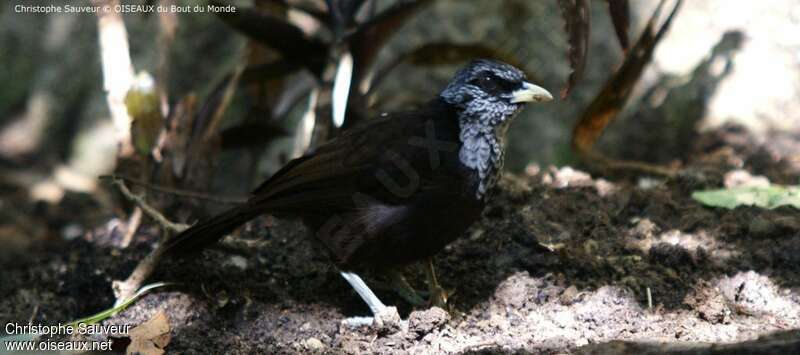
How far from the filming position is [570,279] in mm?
3400

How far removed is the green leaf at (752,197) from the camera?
3742 mm

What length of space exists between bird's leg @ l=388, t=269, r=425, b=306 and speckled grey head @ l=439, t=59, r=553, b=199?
0.53m

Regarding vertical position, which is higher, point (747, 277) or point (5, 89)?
point (747, 277)

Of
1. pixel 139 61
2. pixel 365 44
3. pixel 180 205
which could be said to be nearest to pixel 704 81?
pixel 365 44

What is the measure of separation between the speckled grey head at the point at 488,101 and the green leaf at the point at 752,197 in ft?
3.11

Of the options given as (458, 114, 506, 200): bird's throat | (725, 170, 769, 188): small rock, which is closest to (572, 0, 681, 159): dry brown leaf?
(725, 170, 769, 188): small rock

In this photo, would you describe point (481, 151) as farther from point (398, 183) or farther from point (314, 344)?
point (314, 344)

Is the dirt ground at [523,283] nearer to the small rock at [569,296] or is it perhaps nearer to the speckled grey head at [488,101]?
the small rock at [569,296]

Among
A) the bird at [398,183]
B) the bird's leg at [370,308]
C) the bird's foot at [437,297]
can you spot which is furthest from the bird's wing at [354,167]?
the bird's foot at [437,297]

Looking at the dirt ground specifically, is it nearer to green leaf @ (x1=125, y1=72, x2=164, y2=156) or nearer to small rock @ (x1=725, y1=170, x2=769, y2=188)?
small rock @ (x1=725, y1=170, x2=769, y2=188)

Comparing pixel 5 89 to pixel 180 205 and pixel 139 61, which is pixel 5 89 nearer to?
pixel 139 61

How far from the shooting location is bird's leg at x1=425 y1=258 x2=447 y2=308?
3.38m

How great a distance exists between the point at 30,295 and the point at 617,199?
2580 mm

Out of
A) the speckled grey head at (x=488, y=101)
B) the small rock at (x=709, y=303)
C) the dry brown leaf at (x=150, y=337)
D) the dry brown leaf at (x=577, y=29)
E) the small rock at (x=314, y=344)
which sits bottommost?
the dry brown leaf at (x=150, y=337)
